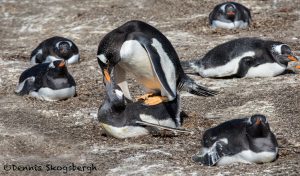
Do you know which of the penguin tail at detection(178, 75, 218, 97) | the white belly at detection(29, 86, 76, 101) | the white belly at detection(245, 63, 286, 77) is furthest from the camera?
the white belly at detection(245, 63, 286, 77)

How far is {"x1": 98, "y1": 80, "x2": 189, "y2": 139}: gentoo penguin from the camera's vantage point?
8.05 metres

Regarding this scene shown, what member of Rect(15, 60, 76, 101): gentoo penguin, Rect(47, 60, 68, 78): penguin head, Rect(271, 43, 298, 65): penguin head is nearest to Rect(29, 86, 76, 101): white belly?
Rect(15, 60, 76, 101): gentoo penguin

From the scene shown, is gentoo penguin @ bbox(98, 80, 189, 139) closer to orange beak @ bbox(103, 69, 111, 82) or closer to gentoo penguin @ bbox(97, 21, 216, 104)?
orange beak @ bbox(103, 69, 111, 82)

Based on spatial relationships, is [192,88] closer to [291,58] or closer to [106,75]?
[106,75]

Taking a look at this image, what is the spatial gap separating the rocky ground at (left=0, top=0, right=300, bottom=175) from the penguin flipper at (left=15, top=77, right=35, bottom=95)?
0.10 metres

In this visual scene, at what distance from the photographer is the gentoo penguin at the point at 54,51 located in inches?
481

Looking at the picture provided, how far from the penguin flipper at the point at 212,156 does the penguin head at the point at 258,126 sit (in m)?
0.31

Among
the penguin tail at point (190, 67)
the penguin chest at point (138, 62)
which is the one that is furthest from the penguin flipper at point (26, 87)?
the penguin tail at point (190, 67)

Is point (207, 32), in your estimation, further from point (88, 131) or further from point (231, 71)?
point (88, 131)

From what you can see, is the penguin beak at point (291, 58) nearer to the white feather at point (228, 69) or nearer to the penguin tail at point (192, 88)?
the white feather at point (228, 69)

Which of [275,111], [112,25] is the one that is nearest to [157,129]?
[275,111]

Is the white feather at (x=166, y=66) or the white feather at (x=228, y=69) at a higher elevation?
the white feather at (x=166, y=66)

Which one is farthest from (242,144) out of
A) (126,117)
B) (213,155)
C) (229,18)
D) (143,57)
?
(229,18)

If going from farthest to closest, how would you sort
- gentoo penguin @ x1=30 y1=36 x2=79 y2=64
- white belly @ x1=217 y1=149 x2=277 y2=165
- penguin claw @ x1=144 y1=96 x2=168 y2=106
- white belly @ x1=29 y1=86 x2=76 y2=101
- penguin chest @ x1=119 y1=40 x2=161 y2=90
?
1. gentoo penguin @ x1=30 y1=36 x2=79 y2=64
2. white belly @ x1=29 y1=86 x2=76 y2=101
3. penguin chest @ x1=119 y1=40 x2=161 y2=90
4. penguin claw @ x1=144 y1=96 x2=168 y2=106
5. white belly @ x1=217 y1=149 x2=277 y2=165
